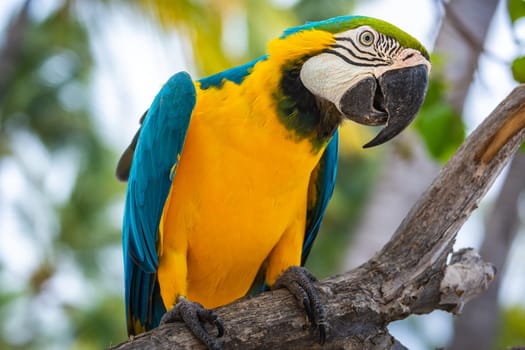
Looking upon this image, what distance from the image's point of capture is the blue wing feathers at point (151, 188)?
2.66m

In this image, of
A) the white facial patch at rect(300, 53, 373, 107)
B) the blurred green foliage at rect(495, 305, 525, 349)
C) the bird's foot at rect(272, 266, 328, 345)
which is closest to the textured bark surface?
the bird's foot at rect(272, 266, 328, 345)

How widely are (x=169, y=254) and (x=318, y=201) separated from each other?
66cm

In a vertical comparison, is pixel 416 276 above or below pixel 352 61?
below

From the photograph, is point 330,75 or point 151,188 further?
point 151,188

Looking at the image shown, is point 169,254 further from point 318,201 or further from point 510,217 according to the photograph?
point 510,217

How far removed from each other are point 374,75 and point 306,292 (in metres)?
0.76

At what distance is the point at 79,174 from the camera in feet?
38.2

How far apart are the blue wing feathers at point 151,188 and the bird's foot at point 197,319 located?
0.35 meters

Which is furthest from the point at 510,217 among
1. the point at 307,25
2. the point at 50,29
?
the point at 50,29

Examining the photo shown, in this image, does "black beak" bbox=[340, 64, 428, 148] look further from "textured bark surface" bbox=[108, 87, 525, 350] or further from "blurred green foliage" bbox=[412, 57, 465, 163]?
"blurred green foliage" bbox=[412, 57, 465, 163]

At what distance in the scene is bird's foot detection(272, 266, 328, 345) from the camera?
7.70ft

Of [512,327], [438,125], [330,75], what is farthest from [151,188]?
[512,327]

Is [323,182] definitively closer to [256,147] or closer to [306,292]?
[256,147]

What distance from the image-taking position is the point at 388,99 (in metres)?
2.40
